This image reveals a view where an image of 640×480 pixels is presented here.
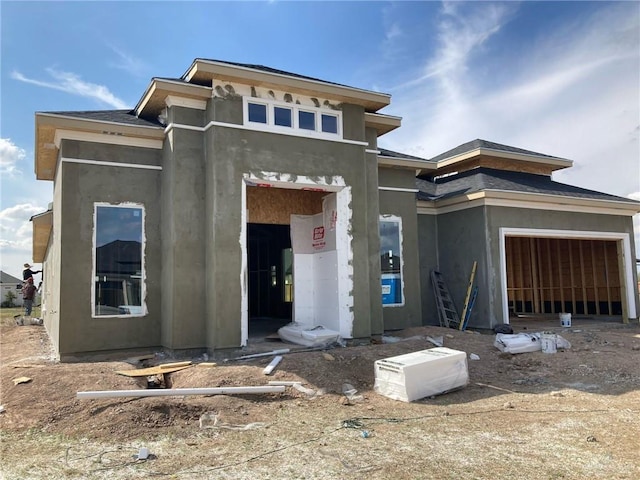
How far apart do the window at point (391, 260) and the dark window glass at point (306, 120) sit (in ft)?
13.6

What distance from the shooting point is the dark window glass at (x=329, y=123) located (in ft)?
41.3

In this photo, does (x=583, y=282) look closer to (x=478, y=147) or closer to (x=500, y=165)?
(x=500, y=165)

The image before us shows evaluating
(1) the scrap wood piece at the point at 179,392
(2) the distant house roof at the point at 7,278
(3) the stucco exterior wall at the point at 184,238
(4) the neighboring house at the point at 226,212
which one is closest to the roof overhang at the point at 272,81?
(4) the neighboring house at the point at 226,212

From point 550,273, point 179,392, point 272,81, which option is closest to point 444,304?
point 550,273

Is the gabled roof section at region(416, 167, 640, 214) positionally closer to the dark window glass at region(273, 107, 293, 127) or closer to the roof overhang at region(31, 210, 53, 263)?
the dark window glass at region(273, 107, 293, 127)

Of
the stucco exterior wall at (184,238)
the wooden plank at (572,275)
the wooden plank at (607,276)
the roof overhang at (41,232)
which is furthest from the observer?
the wooden plank at (572,275)

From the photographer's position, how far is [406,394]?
8477mm

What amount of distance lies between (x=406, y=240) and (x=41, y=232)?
1510 centimetres

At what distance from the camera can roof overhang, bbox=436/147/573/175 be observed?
1856 centimetres

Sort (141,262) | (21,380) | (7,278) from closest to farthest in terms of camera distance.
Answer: (21,380)
(141,262)
(7,278)

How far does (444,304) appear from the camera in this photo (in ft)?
53.8

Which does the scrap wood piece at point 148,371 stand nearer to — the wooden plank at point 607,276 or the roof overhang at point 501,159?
the roof overhang at point 501,159

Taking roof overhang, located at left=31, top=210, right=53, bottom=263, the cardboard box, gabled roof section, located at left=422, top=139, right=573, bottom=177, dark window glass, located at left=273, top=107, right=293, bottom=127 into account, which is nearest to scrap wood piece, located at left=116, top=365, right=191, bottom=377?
the cardboard box

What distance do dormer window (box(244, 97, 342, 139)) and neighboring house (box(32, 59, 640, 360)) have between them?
1.3 inches
